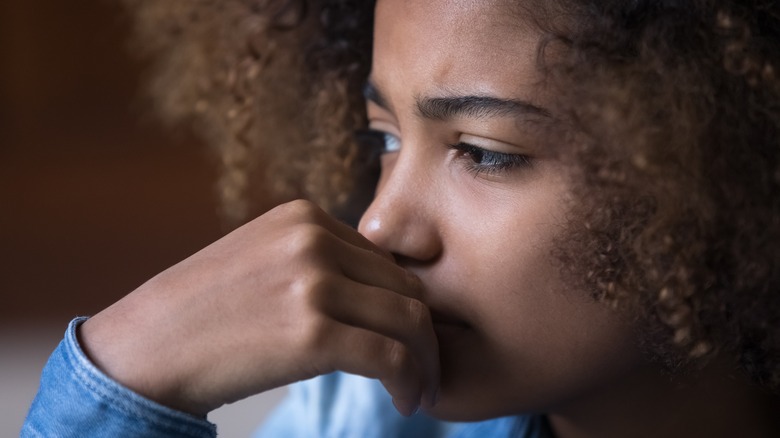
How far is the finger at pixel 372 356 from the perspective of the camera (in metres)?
0.81

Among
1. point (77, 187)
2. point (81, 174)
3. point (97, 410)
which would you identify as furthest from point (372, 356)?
point (81, 174)

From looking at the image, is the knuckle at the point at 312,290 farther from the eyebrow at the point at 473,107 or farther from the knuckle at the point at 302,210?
the eyebrow at the point at 473,107

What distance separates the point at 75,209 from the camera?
3.57 m

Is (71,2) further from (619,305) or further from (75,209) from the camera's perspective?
(619,305)

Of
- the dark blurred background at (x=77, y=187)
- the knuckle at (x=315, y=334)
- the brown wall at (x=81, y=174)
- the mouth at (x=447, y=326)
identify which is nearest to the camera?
the knuckle at (x=315, y=334)

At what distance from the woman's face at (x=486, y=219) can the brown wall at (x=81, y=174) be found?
1.92 metres

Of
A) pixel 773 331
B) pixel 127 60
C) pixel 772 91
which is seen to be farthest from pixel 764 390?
pixel 127 60

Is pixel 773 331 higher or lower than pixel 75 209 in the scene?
higher

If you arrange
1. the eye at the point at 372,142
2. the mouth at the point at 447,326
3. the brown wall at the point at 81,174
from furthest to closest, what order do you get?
the brown wall at the point at 81,174, the eye at the point at 372,142, the mouth at the point at 447,326

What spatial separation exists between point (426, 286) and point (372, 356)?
116 millimetres

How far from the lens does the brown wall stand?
2963 mm

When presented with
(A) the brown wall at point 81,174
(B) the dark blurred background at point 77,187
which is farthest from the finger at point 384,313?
(A) the brown wall at point 81,174

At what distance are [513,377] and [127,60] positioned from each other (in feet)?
12.3


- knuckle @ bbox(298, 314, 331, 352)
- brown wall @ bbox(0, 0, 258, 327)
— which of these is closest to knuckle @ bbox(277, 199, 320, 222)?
knuckle @ bbox(298, 314, 331, 352)
